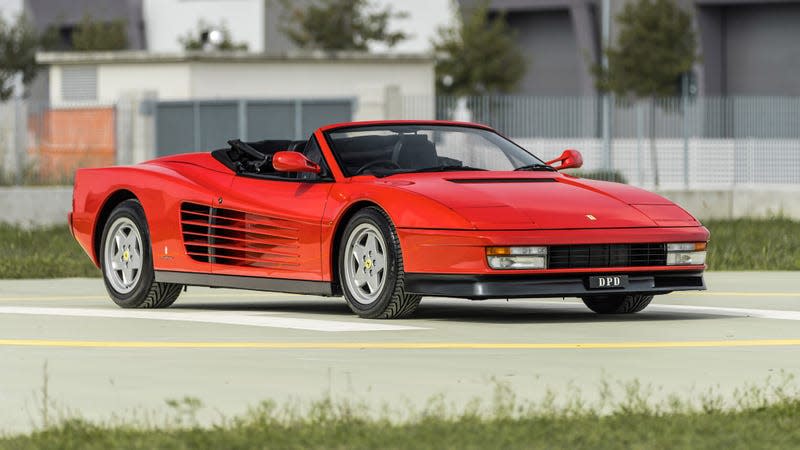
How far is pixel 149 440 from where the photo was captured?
6.70 m

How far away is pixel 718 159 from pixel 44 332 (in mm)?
25660

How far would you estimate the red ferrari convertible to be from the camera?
1142cm

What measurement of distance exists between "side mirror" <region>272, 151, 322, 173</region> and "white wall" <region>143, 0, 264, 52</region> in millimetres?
49320

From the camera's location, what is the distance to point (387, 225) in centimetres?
1162

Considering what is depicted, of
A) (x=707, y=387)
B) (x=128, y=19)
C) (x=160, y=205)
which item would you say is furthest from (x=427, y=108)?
(x=128, y=19)

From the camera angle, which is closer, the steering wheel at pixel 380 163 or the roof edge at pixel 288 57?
the steering wheel at pixel 380 163

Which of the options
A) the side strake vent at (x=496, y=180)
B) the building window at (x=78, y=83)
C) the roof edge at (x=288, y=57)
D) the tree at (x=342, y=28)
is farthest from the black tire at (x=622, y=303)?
the tree at (x=342, y=28)

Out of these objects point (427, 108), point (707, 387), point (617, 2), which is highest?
point (617, 2)

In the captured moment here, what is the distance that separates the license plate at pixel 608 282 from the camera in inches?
455

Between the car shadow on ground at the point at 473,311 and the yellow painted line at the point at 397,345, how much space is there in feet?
5.04

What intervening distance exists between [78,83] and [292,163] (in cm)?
2920

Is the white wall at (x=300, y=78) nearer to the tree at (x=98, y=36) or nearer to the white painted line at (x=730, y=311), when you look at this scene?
the tree at (x=98, y=36)

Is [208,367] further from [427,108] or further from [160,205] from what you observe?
[427,108]

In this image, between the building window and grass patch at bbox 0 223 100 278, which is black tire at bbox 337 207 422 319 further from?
the building window
